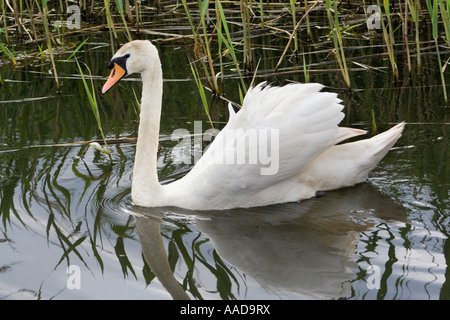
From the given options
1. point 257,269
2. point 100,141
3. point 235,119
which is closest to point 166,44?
point 100,141

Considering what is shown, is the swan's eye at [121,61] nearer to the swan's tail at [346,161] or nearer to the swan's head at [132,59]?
the swan's head at [132,59]

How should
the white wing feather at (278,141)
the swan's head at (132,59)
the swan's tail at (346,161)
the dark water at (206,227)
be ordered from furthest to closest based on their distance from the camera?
the swan's tail at (346,161) < the swan's head at (132,59) < the white wing feather at (278,141) < the dark water at (206,227)

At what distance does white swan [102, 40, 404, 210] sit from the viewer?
5.99 metres

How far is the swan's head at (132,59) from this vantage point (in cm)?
614

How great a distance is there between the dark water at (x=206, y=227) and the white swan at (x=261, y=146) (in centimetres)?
14

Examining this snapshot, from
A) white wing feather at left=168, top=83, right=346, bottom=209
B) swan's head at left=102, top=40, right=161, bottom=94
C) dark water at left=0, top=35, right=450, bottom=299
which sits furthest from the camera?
swan's head at left=102, top=40, right=161, bottom=94

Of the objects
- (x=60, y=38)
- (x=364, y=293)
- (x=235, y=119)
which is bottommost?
(x=364, y=293)

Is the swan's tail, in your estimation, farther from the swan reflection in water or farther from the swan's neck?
the swan's neck

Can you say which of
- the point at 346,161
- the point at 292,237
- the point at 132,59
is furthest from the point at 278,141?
the point at 132,59

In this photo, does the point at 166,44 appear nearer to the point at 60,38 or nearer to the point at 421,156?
the point at 60,38

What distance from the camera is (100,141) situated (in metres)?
7.58

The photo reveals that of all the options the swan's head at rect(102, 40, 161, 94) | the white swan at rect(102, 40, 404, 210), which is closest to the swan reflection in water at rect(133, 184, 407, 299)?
the white swan at rect(102, 40, 404, 210)

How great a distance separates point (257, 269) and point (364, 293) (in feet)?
2.53

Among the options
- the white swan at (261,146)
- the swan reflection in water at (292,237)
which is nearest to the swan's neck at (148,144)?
the white swan at (261,146)
